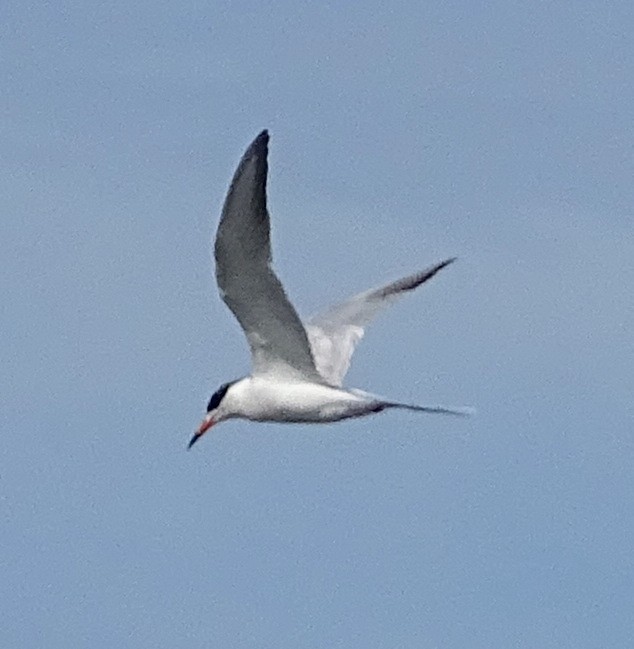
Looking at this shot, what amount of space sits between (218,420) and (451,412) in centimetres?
390

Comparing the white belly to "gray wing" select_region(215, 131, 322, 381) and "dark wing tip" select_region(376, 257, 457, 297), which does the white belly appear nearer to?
"gray wing" select_region(215, 131, 322, 381)

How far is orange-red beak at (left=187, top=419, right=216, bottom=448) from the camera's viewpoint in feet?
72.2

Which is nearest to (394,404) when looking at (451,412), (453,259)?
(451,412)

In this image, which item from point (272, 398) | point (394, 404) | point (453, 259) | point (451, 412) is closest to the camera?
point (451, 412)

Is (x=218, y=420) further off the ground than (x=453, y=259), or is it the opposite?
(x=453, y=259)

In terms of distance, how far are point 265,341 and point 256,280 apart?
1.22m

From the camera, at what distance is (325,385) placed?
2114 cm

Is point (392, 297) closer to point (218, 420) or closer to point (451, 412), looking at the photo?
point (218, 420)

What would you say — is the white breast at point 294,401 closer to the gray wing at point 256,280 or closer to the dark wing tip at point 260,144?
the gray wing at point 256,280

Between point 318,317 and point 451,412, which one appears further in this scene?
point 318,317

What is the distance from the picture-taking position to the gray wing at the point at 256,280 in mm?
18922

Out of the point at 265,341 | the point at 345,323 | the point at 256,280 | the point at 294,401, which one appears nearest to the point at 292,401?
the point at 294,401

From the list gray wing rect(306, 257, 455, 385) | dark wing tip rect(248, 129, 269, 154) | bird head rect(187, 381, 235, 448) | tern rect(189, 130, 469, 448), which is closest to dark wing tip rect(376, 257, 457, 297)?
gray wing rect(306, 257, 455, 385)

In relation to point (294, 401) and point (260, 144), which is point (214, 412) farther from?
point (260, 144)
